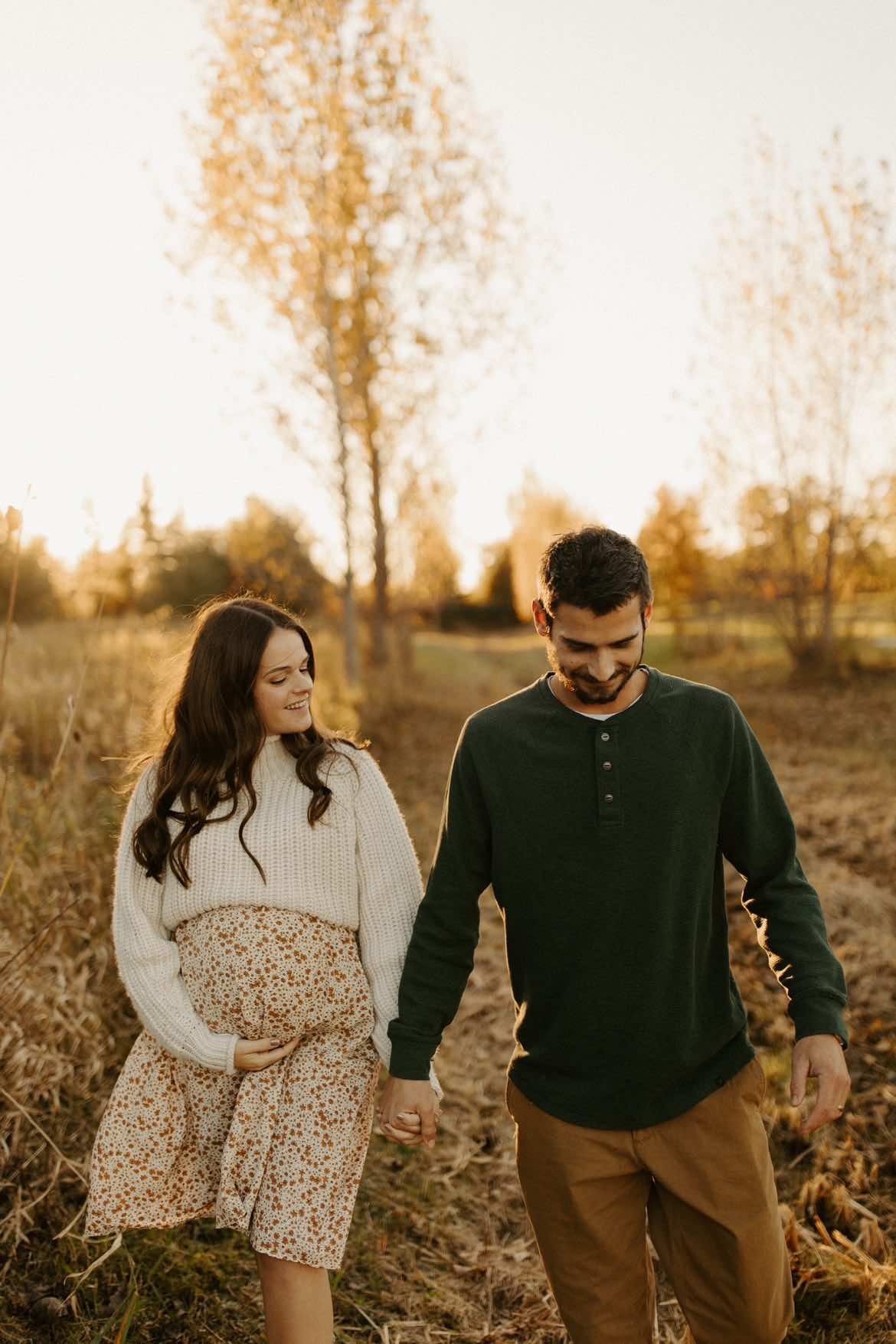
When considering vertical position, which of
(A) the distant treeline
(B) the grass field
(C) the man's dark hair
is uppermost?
(A) the distant treeline

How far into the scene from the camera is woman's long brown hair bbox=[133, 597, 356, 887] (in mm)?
2240

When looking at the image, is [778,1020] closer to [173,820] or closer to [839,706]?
[173,820]

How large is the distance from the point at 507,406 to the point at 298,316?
322cm

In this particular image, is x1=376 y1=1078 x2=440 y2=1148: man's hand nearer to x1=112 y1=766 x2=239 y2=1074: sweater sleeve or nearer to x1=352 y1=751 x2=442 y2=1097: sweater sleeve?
x1=352 y1=751 x2=442 y2=1097: sweater sleeve

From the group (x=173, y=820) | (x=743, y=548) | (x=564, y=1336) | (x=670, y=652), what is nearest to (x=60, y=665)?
(x=173, y=820)

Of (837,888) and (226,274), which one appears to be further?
(226,274)

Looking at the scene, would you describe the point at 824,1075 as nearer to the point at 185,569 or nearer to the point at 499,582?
the point at 185,569

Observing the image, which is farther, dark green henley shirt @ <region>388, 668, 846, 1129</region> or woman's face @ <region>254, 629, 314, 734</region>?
woman's face @ <region>254, 629, 314, 734</region>

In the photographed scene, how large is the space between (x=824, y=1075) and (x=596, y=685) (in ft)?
2.84

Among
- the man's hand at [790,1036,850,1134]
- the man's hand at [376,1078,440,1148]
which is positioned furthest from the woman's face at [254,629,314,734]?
the man's hand at [790,1036,850,1134]

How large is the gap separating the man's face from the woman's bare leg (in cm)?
135

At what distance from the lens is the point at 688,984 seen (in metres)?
1.92

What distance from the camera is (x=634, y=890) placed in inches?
74.1

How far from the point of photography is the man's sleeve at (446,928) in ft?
6.65
